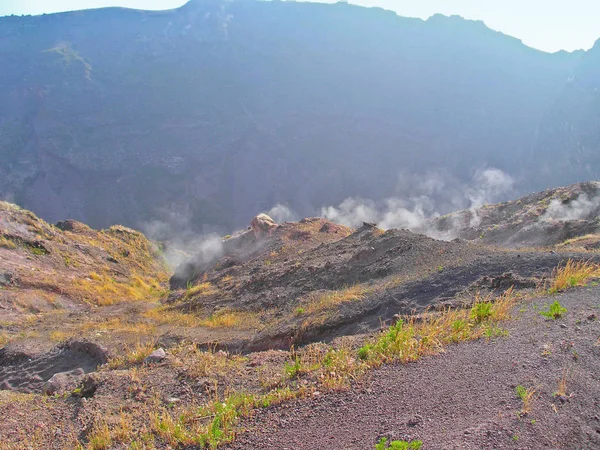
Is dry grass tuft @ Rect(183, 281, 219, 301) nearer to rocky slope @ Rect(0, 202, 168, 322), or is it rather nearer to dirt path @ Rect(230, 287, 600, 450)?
rocky slope @ Rect(0, 202, 168, 322)

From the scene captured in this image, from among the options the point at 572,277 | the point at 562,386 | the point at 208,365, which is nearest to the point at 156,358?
the point at 208,365

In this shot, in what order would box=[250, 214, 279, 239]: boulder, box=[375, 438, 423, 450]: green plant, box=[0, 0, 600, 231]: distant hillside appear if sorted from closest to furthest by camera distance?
box=[375, 438, 423, 450]: green plant, box=[250, 214, 279, 239]: boulder, box=[0, 0, 600, 231]: distant hillside

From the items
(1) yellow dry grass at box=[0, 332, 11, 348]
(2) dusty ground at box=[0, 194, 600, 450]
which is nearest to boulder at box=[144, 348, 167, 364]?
(2) dusty ground at box=[0, 194, 600, 450]

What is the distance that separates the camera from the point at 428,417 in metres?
3.55

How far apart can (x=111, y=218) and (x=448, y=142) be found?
237 ft

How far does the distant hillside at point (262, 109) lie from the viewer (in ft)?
272

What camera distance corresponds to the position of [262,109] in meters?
103

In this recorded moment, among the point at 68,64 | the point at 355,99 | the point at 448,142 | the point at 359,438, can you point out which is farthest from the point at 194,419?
the point at 68,64

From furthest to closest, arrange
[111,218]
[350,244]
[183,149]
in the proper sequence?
1. [183,149]
2. [111,218]
3. [350,244]

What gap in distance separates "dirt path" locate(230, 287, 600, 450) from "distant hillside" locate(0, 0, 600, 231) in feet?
254

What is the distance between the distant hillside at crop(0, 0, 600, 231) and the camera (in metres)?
82.8

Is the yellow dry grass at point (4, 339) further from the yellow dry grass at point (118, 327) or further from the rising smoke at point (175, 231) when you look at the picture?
the rising smoke at point (175, 231)

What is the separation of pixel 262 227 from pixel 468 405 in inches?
1003

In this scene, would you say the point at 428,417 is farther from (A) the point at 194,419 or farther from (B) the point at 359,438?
(A) the point at 194,419
